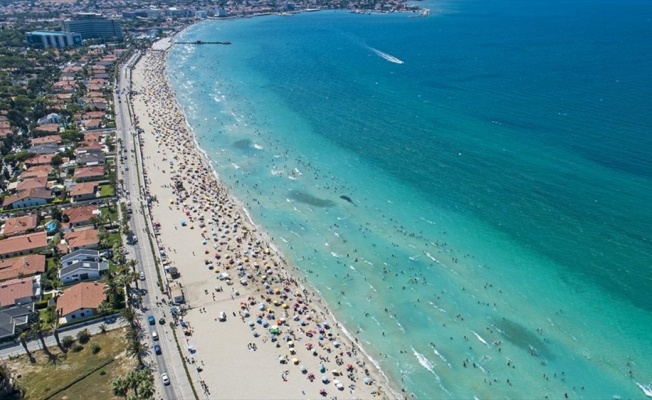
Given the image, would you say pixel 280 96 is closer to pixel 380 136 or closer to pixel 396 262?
pixel 380 136

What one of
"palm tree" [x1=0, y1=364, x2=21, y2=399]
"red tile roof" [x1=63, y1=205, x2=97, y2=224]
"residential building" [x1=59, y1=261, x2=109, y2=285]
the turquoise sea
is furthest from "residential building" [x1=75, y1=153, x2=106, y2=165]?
"palm tree" [x1=0, y1=364, x2=21, y2=399]

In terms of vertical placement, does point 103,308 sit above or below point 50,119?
below

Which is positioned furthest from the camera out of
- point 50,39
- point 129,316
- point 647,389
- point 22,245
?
point 50,39

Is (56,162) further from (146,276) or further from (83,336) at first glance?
(83,336)

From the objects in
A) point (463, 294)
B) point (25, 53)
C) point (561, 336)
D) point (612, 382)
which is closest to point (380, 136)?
point (463, 294)

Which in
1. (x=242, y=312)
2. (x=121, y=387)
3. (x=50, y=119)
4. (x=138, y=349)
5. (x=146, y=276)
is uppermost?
(x=121, y=387)

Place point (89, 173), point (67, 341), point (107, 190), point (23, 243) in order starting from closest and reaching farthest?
point (67, 341) < point (23, 243) < point (107, 190) < point (89, 173)

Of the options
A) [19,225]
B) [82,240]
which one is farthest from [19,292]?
[19,225]
